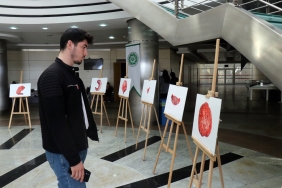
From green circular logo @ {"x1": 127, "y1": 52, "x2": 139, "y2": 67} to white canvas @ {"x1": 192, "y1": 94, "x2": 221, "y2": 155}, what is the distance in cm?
436

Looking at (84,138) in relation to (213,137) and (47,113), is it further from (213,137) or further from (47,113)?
(213,137)


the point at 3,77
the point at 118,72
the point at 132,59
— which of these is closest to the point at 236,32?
the point at 132,59

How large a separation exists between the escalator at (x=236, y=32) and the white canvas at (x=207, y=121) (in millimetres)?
479

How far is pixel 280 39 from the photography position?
70.1 inches

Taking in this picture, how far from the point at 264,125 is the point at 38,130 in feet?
18.8

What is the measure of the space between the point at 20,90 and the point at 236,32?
19.8ft

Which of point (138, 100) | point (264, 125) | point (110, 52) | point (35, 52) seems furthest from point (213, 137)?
point (35, 52)

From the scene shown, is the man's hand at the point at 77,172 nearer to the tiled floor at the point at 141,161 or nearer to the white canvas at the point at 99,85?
the tiled floor at the point at 141,161

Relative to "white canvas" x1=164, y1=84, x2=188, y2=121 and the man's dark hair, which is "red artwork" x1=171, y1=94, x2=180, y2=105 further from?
the man's dark hair

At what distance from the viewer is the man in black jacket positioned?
59.4 inches

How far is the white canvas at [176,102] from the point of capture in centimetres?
285

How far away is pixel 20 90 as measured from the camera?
669cm

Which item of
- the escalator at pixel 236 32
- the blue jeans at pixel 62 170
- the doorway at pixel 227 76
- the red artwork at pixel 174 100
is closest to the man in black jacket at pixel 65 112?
the blue jeans at pixel 62 170

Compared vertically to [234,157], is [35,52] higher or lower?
higher
